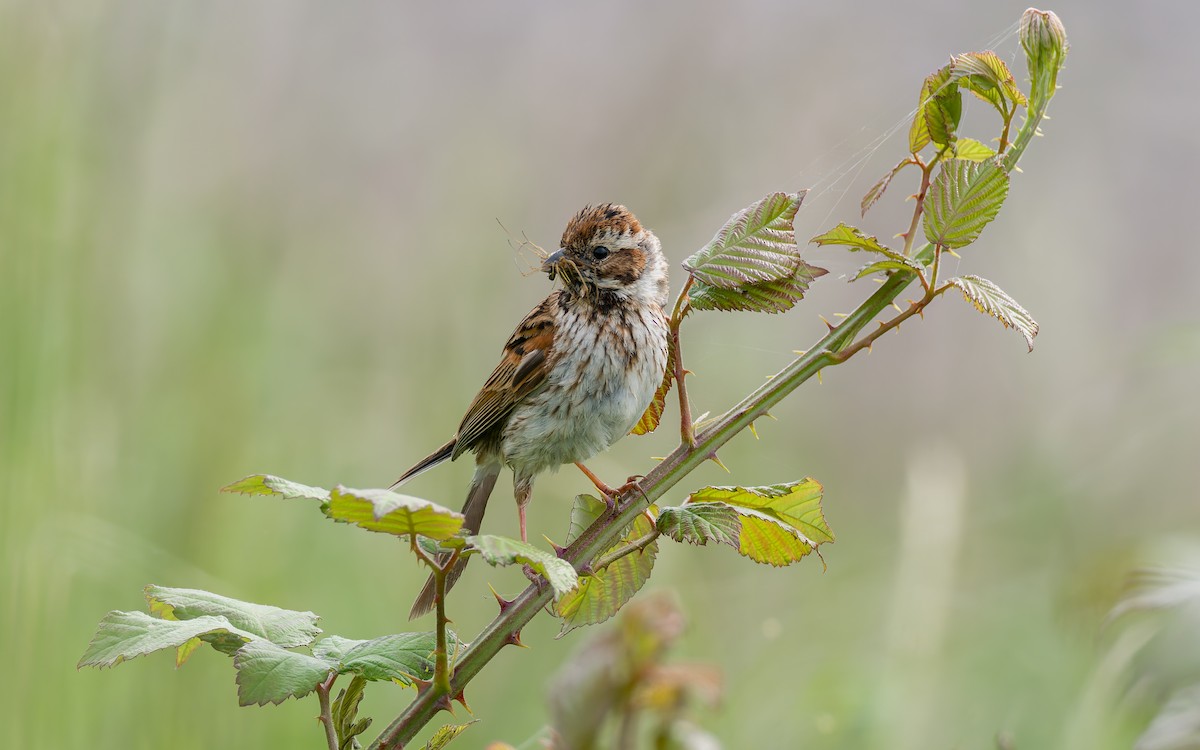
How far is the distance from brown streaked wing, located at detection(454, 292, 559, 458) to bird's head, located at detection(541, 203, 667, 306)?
119 mm

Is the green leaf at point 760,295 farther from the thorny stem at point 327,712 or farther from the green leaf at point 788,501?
the thorny stem at point 327,712

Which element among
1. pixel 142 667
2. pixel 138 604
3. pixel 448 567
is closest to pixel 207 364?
pixel 138 604

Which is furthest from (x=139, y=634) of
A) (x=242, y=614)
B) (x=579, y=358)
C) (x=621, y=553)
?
(x=579, y=358)

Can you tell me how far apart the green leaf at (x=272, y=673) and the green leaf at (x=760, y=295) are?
64 centimetres

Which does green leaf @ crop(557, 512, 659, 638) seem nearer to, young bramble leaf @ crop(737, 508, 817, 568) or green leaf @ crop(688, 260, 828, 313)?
young bramble leaf @ crop(737, 508, 817, 568)

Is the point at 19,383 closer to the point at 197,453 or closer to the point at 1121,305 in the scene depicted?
the point at 197,453

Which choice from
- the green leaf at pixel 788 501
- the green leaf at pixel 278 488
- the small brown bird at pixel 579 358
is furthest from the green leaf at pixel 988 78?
the small brown bird at pixel 579 358

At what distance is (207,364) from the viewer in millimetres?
2900

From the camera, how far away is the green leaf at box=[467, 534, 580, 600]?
92 cm

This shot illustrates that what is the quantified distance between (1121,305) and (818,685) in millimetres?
3784

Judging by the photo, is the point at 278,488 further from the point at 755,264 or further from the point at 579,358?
the point at 579,358

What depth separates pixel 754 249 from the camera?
142 cm

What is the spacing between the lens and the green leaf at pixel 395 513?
2.93ft

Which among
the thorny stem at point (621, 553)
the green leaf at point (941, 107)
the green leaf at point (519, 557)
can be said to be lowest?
the green leaf at point (519, 557)
